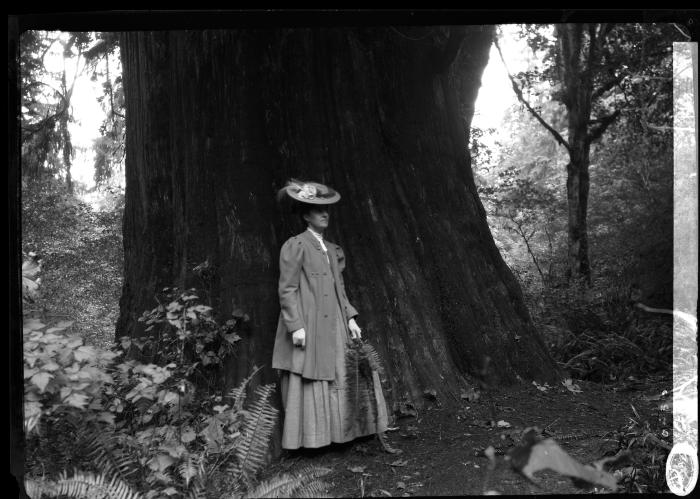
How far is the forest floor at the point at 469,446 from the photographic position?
376 cm

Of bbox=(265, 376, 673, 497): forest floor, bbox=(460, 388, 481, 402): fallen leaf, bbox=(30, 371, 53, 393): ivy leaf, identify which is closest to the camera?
bbox=(30, 371, 53, 393): ivy leaf

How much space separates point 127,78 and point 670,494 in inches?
235

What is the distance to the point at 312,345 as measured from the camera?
164 inches

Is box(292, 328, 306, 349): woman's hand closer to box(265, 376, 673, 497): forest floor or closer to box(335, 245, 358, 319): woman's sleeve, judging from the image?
box(335, 245, 358, 319): woman's sleeve

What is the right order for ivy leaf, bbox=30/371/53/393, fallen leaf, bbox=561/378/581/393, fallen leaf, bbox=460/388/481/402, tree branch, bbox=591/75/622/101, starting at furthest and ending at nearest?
tree branch, bbox=591/75/622/101 < fallen leaf, bbox=561/378/581/393 < fallen leaf, bbox=460/388/481/402 < ivy leaf, bbox=30/371/53/393

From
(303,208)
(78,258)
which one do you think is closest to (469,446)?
(303,208)

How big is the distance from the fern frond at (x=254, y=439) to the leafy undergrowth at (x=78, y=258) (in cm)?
300

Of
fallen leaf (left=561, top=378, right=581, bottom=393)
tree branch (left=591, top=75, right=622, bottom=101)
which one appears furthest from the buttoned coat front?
tree branch (left=591, top=75, right=622, bottom=101)

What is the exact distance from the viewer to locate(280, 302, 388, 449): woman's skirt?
4.12m

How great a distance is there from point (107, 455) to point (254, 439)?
2.84 ft

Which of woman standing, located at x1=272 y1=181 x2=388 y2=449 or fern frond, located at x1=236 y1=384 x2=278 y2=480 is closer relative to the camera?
fern frond, located at x1=236 y1=384 x2=278 y2=480

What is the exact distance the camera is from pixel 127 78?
20.0 ft

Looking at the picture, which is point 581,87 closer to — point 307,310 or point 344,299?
point 344,299

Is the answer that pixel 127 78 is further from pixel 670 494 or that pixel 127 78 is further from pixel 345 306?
pixel 670 494
